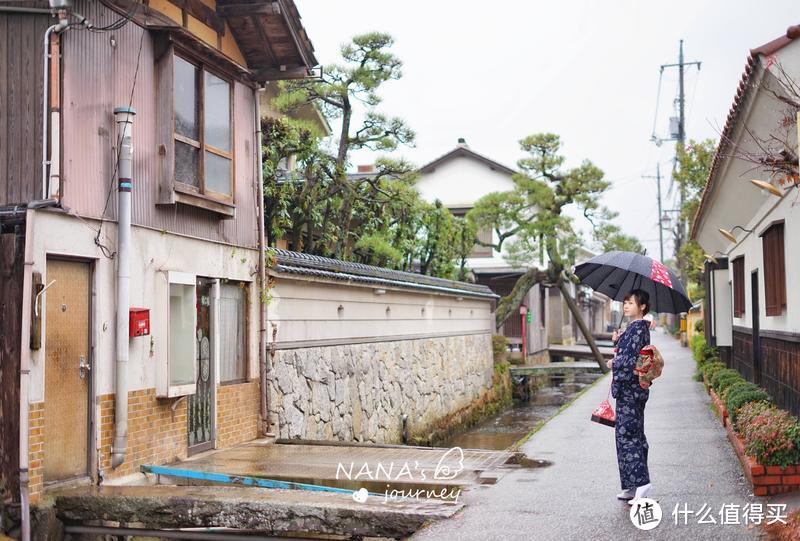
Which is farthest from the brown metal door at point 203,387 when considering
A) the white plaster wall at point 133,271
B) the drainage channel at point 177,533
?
the drainage channel at point 177,533

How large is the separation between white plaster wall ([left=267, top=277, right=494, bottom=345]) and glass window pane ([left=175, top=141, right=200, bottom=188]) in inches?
107

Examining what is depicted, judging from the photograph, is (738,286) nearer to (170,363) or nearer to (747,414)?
(747,414)

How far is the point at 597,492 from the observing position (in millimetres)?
9031

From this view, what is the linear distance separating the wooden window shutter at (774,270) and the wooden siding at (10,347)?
9.00 meters

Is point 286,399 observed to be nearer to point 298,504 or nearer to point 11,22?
point 298,504

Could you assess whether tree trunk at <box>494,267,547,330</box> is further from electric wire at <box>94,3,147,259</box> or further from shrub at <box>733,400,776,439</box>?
electric wire at <box>94,3,147,259</box>

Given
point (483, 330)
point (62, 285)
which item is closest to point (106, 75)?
point (62, 285)

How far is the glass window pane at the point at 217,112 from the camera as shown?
11.8m

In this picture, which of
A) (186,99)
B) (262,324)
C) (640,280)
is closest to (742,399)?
(640,280)

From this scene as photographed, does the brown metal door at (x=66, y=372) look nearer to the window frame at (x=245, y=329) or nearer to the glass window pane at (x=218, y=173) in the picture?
the glass window pane at (x=218, y=173)

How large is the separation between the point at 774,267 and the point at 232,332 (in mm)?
7643

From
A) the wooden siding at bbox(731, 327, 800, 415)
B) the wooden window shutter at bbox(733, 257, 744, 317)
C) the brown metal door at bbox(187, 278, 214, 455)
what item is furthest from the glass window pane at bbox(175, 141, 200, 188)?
the wooden window shutter at bbox(733, 257, 744, 317)

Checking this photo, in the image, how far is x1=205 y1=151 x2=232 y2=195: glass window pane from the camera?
11766 millimetres

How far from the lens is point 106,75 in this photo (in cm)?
966
